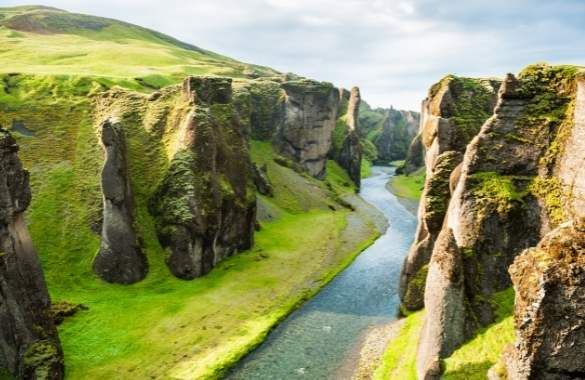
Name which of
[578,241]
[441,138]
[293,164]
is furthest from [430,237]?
[293,164]

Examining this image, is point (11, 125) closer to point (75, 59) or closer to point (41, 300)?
point (41, 300)

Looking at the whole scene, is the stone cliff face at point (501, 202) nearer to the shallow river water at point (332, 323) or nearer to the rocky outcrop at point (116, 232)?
the shallow river water at point (332, 323)

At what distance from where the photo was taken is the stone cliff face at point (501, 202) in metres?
34.7

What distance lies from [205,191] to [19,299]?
104ft

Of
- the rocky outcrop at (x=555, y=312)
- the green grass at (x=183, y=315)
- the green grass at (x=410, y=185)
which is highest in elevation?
the rocky outcrop at (x=555, y=312)

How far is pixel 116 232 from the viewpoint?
57875 millimetres

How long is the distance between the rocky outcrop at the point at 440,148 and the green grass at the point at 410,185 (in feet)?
285

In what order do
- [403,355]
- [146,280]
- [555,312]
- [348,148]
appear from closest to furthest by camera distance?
[555,312], [403,355], [146,280], [348,148]

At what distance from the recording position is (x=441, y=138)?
53812 mm

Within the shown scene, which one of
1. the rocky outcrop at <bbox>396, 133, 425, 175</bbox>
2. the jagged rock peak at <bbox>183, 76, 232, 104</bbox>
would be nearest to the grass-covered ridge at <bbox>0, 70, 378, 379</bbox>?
the jagged rock peak at <bbox>183, 76, 232, 104</bbox>

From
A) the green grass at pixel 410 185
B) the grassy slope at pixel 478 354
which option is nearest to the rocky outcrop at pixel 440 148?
the grassy slope at pixel 478 354

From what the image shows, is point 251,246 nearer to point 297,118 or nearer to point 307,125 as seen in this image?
point 297,118

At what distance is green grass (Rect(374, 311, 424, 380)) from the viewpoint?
37625mm

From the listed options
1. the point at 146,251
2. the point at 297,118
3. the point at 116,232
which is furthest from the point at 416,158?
the point at 116,232
